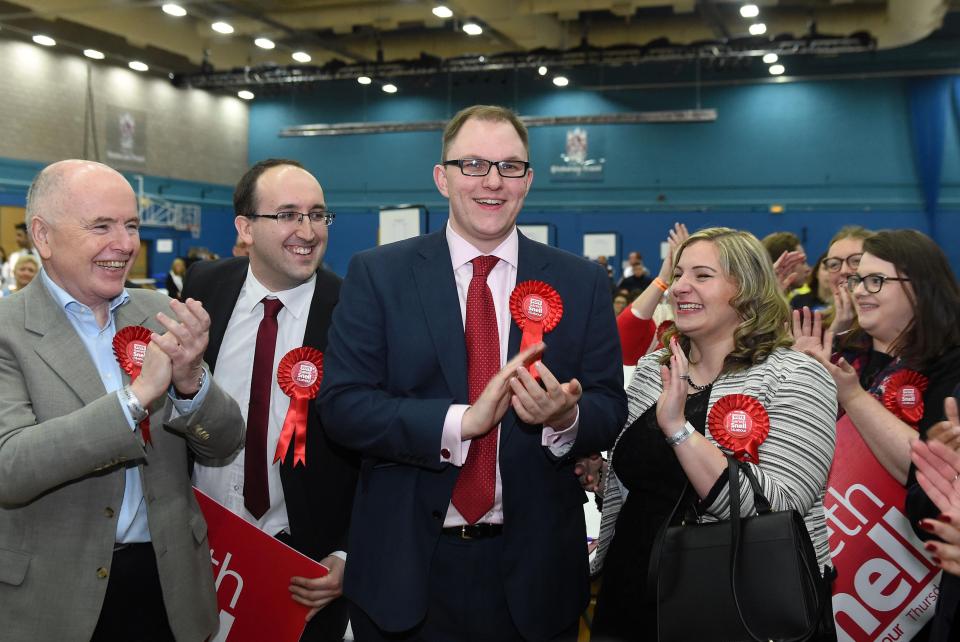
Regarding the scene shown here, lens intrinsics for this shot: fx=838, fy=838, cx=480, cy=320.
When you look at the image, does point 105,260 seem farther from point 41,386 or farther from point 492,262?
point 492,262

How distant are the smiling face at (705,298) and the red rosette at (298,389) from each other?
0.99 m

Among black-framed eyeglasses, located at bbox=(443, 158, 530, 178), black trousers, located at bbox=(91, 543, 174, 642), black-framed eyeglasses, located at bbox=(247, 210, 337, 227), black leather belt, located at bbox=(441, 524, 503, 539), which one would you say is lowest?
black trousers, located at bbox=(91, 543, 174, 642)

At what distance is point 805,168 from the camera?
55.5 ft

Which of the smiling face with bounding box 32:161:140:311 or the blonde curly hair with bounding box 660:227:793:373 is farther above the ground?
the smiling face with bounding box 32:161:140:311

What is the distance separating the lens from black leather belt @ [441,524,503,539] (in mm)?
1830

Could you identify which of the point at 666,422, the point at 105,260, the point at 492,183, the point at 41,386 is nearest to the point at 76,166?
the point at 105,260

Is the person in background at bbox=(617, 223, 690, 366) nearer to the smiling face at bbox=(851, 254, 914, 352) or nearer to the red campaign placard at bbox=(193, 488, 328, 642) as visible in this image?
the smiling face at bbox=(851, 254, 914, 352)

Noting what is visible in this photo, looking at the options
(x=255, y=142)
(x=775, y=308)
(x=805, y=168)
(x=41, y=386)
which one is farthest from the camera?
(x=255, y=142)

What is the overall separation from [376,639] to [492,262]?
88cm

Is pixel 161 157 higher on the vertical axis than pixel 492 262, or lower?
higher

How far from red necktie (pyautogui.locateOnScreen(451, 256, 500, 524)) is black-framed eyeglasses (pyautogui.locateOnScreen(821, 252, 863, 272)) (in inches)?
94.3

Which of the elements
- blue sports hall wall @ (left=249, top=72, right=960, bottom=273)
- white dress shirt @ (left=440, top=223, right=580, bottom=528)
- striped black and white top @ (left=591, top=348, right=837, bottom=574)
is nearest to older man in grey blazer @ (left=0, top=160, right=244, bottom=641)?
white dress shirt @ (left=440, top=223, right=580, bottom=528)

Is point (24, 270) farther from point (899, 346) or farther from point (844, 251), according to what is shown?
point (899, 346)

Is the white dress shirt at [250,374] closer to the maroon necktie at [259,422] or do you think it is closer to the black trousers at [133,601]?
the maroon necktie at [259,422]
